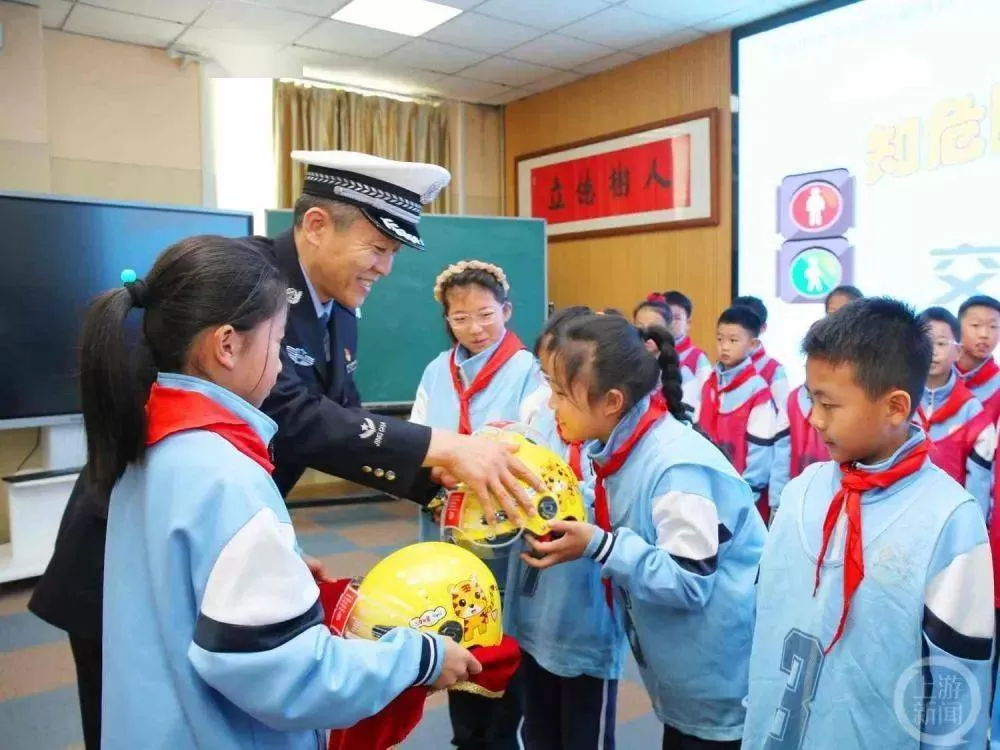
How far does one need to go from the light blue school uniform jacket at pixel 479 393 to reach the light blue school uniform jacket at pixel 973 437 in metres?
1.34

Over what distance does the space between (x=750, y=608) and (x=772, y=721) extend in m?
0.24

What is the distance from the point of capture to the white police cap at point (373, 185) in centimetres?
146

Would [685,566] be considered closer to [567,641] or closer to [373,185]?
[567,641]

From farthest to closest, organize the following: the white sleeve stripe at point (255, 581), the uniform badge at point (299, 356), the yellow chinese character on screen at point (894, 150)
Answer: the yellow chinese character on screen at point (894, 150) → the uniform badge at point (299, 356) → the white sleeve stripe at point (255, 581)

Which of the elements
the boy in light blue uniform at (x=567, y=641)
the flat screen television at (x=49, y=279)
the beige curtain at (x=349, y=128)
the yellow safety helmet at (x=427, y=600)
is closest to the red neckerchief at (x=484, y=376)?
the boy in light blue uniform at (x=567, y=641)

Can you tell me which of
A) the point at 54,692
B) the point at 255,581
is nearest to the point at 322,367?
the point at 255,581

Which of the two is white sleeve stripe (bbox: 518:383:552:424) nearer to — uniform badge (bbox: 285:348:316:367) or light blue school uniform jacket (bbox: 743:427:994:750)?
uniform badge (bbox: 285:348:316:367)

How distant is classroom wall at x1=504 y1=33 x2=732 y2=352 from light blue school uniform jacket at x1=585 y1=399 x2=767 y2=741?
3563 millimetres

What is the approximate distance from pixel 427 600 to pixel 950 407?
7.41 ft

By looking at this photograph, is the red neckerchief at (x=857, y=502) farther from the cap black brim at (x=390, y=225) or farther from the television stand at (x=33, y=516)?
the television stand at (x=33, y=516)

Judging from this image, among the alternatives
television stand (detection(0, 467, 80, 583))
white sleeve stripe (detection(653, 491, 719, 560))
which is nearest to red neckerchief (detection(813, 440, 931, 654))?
white sleeve stripe (detection(653, 491, 719, 560))

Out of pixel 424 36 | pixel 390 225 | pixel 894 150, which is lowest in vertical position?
pixel 390 225

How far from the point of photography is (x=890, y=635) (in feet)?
3.59

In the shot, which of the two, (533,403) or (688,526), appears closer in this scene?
(688,526)
